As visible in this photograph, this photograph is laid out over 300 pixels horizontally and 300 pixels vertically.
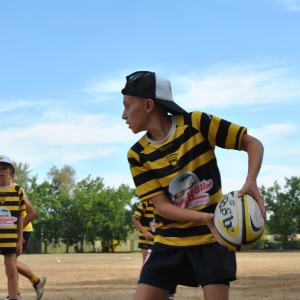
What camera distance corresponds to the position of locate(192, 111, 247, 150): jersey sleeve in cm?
307

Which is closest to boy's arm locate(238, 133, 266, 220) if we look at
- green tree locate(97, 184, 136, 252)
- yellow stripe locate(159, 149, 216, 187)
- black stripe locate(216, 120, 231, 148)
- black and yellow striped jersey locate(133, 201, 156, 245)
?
black stripe locate(216, 120, 231, 148)

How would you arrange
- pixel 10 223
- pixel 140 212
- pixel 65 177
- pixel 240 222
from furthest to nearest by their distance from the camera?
pixel 65 177 < pixel 140 212 < pixel 10 223 < pixel 240 222

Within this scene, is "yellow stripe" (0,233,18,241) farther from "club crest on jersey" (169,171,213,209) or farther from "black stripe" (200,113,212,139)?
"black stripe" (200,113,212,139)

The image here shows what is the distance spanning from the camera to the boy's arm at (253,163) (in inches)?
108

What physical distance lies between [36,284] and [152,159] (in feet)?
17.2

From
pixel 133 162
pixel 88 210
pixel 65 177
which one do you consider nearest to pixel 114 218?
pixel 88 210

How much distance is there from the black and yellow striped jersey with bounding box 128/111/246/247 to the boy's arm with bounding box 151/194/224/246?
63mm

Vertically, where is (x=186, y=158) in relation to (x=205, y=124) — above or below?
below

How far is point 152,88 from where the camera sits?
10.7 ft

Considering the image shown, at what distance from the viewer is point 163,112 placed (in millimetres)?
3383

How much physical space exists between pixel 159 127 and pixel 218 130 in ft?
1.55

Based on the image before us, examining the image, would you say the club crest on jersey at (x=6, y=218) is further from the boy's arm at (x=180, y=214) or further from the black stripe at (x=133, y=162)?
the boy's arm at (x=180, y=214)

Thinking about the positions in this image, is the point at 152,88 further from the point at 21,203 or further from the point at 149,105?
the point at 21,203

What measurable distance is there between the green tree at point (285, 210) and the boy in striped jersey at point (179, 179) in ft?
176
